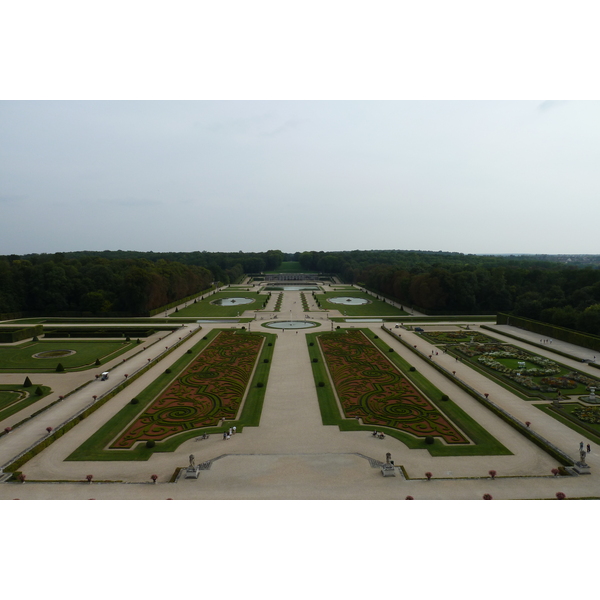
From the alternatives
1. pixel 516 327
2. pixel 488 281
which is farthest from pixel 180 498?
pixel 488 281

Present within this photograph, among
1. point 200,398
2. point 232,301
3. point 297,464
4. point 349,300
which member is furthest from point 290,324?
point 297,464

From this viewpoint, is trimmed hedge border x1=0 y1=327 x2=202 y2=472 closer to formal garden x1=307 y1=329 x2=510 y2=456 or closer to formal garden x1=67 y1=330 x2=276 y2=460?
formal garden x1=67 y1=330 x2=276 y2=460

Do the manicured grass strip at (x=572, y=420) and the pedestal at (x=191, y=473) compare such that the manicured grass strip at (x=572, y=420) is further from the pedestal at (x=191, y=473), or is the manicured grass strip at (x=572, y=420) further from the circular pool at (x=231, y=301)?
the circular pool at (x=231, y=301)

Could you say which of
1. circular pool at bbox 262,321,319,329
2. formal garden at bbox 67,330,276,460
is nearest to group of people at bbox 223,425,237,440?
formal garden at bbox 67,330,276,460

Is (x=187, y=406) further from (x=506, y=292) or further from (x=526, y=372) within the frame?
(x=506, y=292)

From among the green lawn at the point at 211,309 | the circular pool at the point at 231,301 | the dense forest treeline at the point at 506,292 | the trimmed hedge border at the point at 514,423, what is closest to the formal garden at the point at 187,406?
the trimmed hedge border at the point at 514,423

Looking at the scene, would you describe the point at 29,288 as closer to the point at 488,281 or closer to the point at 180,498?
the point at 180,498
